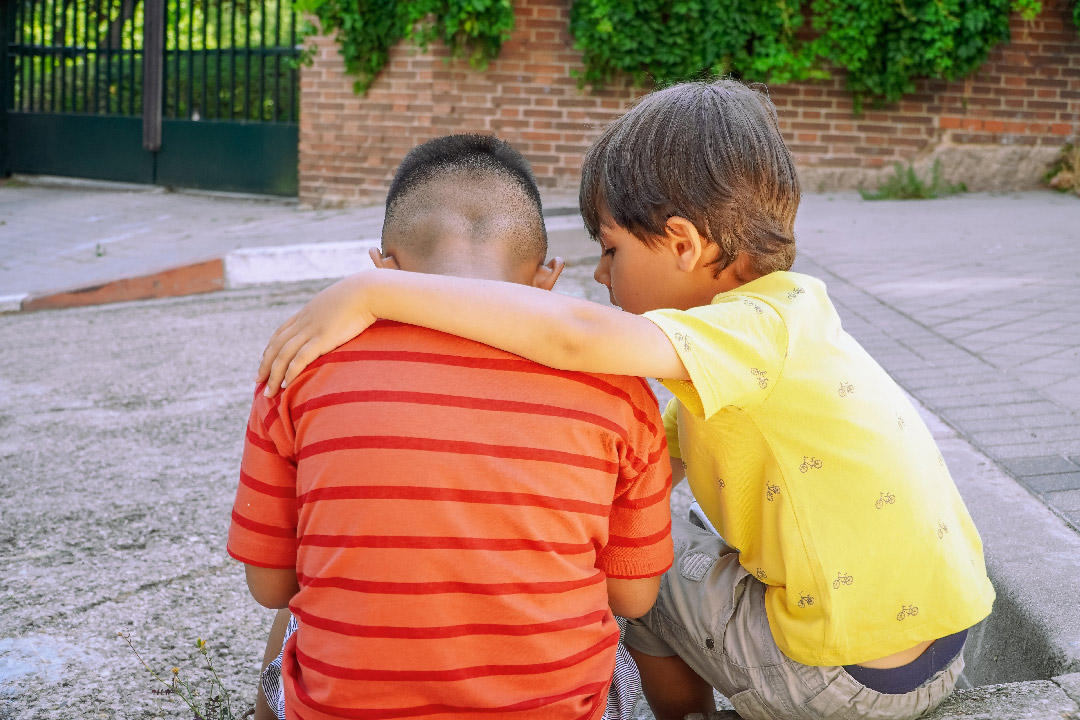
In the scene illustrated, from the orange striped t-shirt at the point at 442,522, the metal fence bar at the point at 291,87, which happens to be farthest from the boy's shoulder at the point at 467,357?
the metal fence bar at the point at 291,87

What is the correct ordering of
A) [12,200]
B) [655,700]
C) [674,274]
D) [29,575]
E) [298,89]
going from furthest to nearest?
[12,200]
[298,89]
[29,575]
[655,700]
[674,274]

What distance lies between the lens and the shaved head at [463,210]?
1.46 meters

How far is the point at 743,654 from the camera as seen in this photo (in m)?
1.60

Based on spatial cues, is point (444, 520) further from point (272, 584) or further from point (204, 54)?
point (204, 54)

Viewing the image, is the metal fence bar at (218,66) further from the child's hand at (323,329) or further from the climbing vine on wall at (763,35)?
the child's hand at (323,329)

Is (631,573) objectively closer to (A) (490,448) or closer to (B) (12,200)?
(A) (490,448)

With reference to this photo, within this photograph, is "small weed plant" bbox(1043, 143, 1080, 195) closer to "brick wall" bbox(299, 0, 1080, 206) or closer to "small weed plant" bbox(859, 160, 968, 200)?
"brick wall" bbox(299, 0, 1080, 206)

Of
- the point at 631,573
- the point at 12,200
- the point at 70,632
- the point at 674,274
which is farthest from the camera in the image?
the point at 12,200

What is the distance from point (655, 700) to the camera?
1.84m

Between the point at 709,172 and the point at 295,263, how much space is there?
5.23 meters

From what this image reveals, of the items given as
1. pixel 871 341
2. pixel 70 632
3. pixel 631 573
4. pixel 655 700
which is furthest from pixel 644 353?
→ pixel 871 341

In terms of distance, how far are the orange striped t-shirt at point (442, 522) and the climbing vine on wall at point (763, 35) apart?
273 inches

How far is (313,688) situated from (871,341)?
10.4 ft

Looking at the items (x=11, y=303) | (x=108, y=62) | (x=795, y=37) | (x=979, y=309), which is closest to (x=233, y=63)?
(x=108, y=62)
